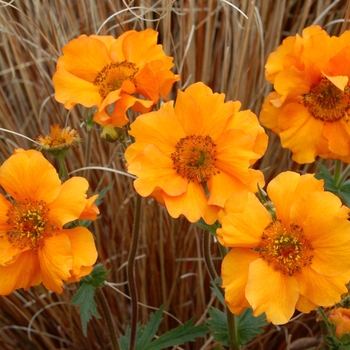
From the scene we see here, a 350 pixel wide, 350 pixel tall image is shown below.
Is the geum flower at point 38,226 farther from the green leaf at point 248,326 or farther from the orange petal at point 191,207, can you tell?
the green leaf at point 248,326

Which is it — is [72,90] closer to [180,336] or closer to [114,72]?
[114,72]

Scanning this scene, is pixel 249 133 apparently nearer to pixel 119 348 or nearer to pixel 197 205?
pixel 197 205

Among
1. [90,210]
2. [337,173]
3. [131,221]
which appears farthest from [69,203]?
[131,221]

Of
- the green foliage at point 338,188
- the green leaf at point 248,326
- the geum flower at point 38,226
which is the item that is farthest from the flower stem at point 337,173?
the geum flower at point 38,226

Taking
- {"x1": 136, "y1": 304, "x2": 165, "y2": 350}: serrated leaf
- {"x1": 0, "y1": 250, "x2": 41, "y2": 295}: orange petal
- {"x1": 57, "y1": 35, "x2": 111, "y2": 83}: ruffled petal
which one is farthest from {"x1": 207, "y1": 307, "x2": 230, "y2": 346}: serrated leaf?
{"x1": 57, "y1": 35, "x2": 111, "y2": 83}: ruffled petal

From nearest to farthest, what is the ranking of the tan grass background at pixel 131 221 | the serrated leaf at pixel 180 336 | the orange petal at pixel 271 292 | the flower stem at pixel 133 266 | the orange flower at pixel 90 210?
the orange petal at pixel 271 292 < the orange flower at pixel 90 210 < the flower stem at pixel 133 266 < the serrated leaf at pixel 180 336 < the tan grass background at pixel 131 221
